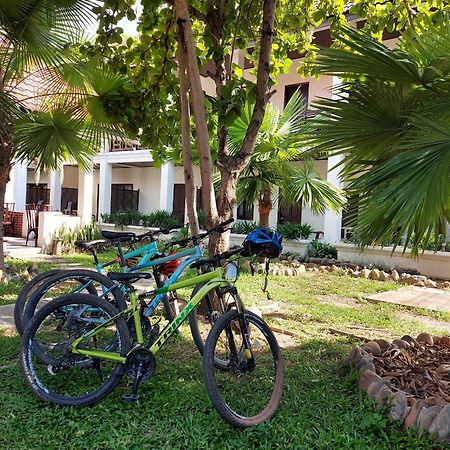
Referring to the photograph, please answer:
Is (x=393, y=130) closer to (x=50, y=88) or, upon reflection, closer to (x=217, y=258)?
(x=217, y=258)

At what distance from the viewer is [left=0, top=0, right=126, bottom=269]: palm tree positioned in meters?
5.30

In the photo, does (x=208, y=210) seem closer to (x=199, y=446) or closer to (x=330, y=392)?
(x=330, y=392)

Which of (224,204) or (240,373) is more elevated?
(224,204)

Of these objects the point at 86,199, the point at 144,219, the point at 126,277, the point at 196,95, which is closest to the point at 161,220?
the point at 144,219

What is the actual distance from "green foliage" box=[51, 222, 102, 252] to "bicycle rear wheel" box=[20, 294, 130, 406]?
8.65 metres

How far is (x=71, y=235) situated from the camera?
1197cm

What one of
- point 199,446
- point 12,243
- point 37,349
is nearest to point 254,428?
point 199,446

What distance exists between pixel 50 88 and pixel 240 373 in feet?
17.1

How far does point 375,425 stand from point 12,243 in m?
12.6

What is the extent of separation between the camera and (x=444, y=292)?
8047mm

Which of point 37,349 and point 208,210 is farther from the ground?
point 208,210

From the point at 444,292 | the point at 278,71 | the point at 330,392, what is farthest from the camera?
the point at 444,292

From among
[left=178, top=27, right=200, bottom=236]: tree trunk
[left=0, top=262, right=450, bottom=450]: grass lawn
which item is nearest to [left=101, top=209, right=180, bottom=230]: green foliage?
[left=178, top=27, right=200, bottom=236]: tree trunk

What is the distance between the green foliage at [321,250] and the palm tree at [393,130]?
26.4 ft
